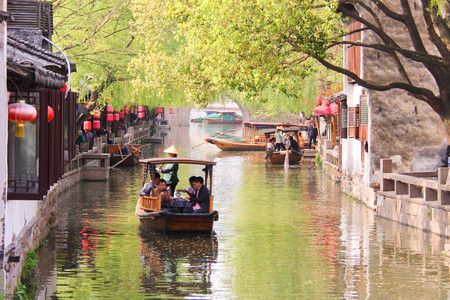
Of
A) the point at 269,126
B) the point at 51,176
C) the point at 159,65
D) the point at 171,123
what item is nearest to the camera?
the point at 51,176

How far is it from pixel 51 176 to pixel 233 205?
1794 centimetres

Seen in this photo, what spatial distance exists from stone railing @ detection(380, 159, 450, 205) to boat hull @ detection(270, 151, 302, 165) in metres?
26.7

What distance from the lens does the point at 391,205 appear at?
31.3m

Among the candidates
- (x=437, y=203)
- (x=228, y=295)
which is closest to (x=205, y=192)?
(x=437, y=203)

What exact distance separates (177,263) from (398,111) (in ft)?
Result: 49.5

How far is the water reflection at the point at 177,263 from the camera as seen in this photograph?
19.6 meters

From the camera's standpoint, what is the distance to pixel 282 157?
59.2 m

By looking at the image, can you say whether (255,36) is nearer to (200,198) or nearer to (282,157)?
(200,198)

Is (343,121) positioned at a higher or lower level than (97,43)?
lower

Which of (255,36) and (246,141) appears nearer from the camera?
(255,36)

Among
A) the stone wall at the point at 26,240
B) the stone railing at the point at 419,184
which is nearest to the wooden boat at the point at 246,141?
the stone railing at the point at 419,184

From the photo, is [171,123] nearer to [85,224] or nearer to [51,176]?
[85,224]

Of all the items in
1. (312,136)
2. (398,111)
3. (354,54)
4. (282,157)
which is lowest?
(282,157)

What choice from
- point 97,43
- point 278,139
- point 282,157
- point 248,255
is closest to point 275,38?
point 248,255
